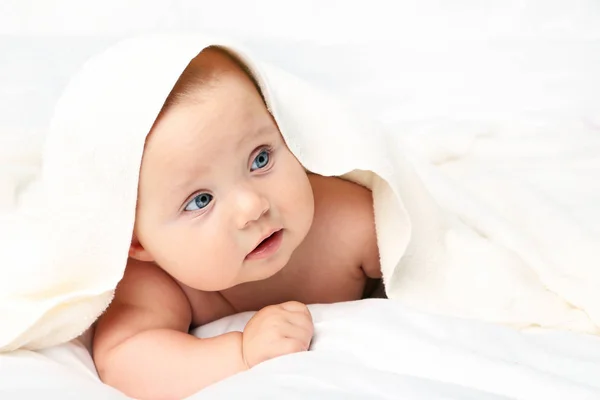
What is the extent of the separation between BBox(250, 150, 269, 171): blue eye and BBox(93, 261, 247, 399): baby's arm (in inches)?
7.8

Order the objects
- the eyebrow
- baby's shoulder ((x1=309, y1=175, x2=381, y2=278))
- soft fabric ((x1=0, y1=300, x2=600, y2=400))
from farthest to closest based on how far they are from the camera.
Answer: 1. baby's shoulder ((x1=309, y1=175, x2=381, y2=278))
2. the eyebrow
3. soft fabric ((x1=0, y1=300, x2=600, y2=400))

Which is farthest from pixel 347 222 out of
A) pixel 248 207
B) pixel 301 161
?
pixel 248 207

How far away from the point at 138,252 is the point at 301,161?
9.1 inches

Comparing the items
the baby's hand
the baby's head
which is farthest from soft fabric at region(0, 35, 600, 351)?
the baby's hand

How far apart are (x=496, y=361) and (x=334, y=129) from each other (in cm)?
39

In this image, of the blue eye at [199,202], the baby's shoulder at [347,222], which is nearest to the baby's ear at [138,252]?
the blue eye at [199,202]

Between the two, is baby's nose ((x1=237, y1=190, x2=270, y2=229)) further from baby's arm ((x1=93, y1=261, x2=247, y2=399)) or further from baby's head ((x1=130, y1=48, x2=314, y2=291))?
baby's arm ((x1=93, y1=261, x2=247, y2=399))

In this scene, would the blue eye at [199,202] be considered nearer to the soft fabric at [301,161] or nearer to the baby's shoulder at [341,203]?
the soft fabric at [301,161]

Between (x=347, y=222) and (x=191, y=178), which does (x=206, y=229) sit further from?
(x=347, y=222)

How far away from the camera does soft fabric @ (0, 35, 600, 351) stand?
960mm

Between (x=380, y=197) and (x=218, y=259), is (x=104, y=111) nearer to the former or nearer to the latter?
(x=218, y=259)

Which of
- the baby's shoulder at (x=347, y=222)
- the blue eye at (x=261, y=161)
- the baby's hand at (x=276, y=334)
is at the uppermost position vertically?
the blue eye at (x=261, y=161)

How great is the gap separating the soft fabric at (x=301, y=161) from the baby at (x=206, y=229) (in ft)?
0.09

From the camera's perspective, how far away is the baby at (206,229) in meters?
0.96
